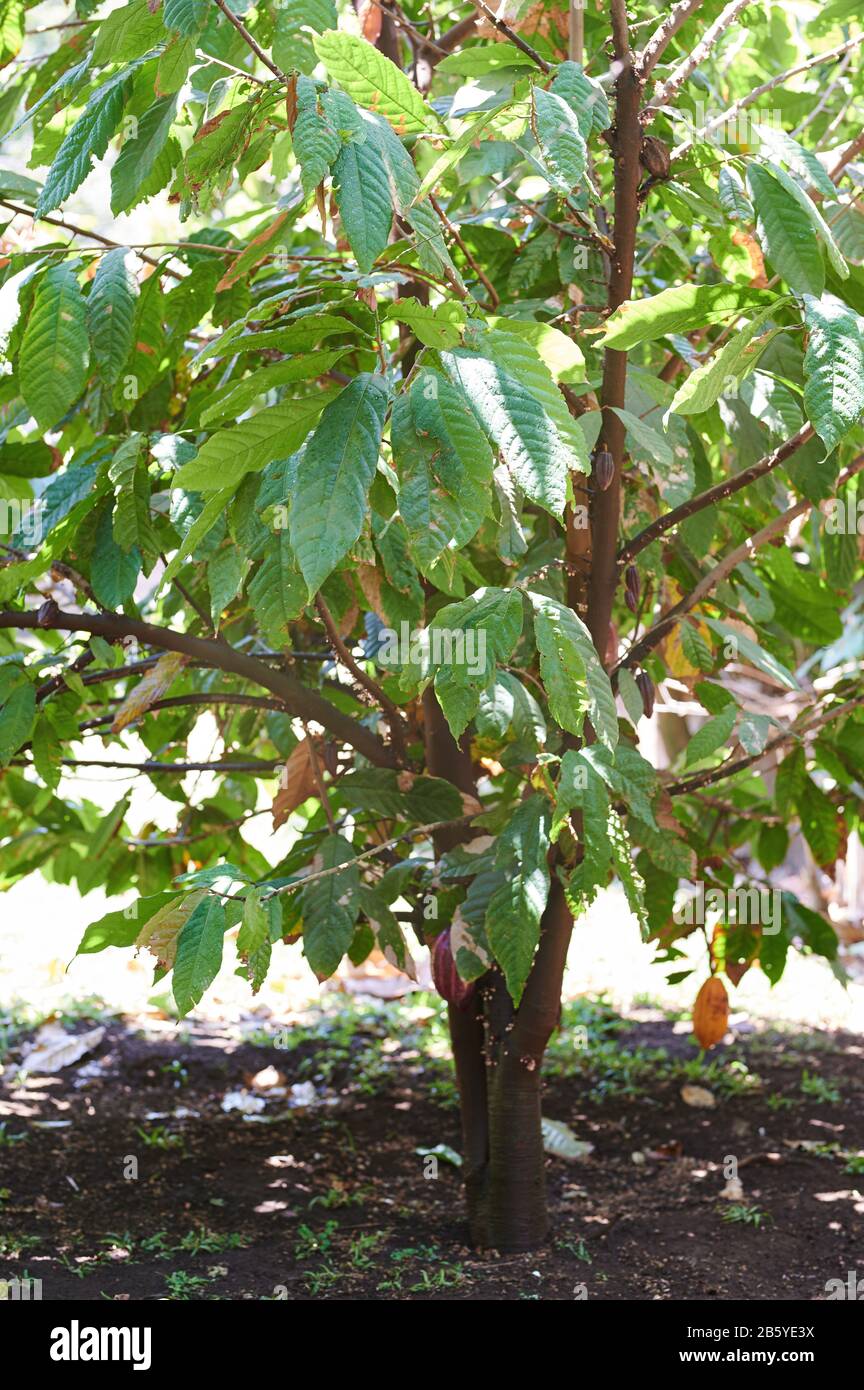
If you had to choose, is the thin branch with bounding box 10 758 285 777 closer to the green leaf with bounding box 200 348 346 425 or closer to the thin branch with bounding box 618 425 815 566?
the thin branch with bounding box 618 425 815 566

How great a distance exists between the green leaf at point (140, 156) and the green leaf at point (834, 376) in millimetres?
802

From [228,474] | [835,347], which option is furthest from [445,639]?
[835,347]

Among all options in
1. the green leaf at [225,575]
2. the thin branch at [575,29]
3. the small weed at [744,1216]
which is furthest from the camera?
the small weed at [744,1216]

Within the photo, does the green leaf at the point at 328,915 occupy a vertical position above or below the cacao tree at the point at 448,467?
below

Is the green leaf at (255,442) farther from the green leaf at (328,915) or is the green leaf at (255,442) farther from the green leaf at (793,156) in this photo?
the green leaf at (328,915)

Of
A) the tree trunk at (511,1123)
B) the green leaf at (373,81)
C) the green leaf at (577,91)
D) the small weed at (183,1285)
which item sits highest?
the green leaf at (373,81)

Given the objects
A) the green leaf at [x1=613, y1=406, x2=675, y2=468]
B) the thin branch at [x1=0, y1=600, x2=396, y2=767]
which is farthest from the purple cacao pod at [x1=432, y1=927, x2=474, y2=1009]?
the green leaf at [x1=613, y1=406, x2=675, y2=468]

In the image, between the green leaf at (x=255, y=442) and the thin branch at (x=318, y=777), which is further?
the thin branch at (x=318, y=777)

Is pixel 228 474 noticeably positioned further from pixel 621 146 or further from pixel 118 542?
pixel 621 146

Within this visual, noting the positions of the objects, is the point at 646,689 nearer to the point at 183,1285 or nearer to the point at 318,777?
the point at 318,777

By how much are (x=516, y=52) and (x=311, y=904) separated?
3.79 feet

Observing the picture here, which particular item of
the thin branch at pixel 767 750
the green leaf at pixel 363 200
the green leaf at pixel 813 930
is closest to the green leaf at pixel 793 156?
the green leaf at pixel 363 200

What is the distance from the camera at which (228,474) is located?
130cm

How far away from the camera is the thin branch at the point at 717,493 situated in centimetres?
176
